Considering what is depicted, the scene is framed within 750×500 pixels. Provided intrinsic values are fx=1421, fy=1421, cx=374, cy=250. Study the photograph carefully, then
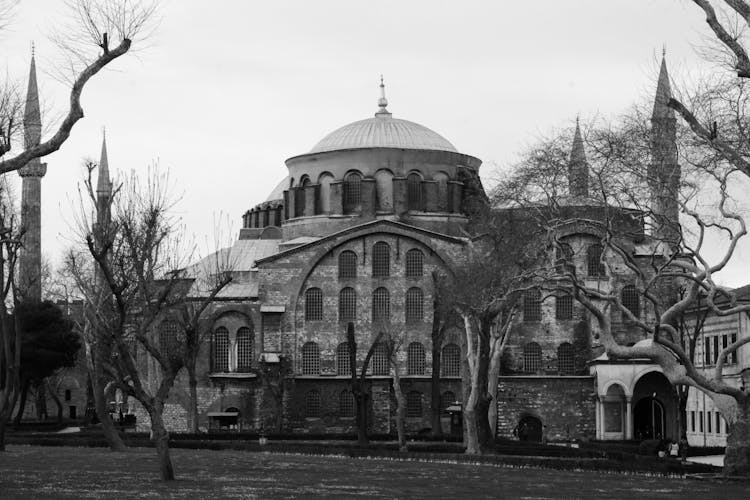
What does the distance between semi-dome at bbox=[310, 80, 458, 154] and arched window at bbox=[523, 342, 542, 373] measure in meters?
12.7

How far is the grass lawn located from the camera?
2556 centimetres

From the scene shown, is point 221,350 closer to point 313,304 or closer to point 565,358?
point 313,304

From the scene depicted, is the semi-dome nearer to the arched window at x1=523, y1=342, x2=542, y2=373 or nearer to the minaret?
Result: the arched window at x1=523, y1=342, x2=542, y2=373

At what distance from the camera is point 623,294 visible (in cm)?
6769

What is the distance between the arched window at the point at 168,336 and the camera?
6325 cm

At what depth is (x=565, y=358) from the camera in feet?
227

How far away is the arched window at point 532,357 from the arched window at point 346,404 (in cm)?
864

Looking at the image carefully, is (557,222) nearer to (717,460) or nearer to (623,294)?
(717,460)

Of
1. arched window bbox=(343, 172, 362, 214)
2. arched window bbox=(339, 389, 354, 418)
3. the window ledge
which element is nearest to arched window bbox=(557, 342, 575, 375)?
arched window bbox=(339, 389, 354, 418)

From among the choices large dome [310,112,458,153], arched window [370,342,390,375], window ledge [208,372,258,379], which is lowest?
window ledge [208,372,258,379]

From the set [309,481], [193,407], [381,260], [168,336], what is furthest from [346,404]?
[309,481]

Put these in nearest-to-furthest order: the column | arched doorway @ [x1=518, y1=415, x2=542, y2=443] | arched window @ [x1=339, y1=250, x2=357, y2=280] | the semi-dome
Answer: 1. the column
2. arched doorway @ [x1=518, y1=415, x2=542, y2=443]
3. arched window @ [x1=339, y1=250, x2=357, y2=280]
4. the semi-dome

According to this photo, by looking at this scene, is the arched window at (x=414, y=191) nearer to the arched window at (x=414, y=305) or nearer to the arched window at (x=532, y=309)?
the arched window at (x=414, y=305)

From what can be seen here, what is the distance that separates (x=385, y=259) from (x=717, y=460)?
2503cm
